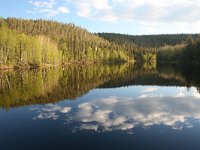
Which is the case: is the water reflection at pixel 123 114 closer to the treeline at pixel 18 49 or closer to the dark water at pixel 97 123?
the dark water at pixel 97 123

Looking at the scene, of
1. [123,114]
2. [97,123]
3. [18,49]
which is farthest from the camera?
[18,49]

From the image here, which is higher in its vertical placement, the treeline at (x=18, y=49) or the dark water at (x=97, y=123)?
the treeline at (x=18, y=49)

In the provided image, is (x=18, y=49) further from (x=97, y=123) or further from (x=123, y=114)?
(x=97, y=123)

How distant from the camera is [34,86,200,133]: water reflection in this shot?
25.0 m

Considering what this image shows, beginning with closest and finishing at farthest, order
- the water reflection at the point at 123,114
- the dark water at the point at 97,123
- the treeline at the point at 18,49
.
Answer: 1. the dark water at the point at 97,123
2. the water reflection at the point at 123,114
3. the treeline at the point at 18,49

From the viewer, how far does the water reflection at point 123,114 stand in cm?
2502

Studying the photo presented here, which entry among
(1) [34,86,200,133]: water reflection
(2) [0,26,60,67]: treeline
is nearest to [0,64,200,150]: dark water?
(1) [34,86,200,133]: water reflection

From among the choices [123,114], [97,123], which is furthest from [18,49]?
[97,123]

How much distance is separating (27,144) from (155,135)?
30.6ft

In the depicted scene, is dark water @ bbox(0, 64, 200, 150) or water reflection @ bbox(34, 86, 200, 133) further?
water reflection @ bbox(34, 86, 200, 133)

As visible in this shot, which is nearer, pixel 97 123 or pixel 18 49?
pixel 97 123

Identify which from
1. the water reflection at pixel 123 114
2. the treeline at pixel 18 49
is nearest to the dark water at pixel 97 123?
the water reflection at pixel 123 114

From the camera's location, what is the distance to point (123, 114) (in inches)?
1168

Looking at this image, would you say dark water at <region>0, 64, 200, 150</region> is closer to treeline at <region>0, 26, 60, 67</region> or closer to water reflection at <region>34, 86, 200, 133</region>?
water reflection at <region>34, 86, 200, 133</region>
